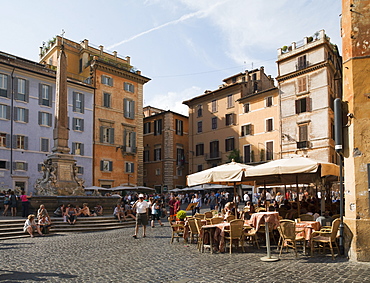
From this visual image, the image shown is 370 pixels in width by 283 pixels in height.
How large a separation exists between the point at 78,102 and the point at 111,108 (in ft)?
12.8

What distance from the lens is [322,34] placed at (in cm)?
3288

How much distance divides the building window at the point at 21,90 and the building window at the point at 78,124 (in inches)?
194

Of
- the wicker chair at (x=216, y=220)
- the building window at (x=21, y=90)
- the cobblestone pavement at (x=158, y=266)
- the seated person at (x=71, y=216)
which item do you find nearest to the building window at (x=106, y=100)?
the building window at (x=21, y=90)

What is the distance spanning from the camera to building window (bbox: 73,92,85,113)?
36.2 meters

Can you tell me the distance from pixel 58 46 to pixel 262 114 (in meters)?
22.0

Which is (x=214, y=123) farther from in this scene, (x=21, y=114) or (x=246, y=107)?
(x=21, y=114)

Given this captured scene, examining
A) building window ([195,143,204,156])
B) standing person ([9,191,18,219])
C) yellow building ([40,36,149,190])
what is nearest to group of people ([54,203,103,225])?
standing person ([9,191,18,219])

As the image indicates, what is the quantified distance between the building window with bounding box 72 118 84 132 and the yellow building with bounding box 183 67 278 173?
1418 centimetres

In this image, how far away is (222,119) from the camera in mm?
42375

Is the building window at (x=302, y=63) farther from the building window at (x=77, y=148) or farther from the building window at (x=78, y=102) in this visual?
the building window at (x=77, y=148)

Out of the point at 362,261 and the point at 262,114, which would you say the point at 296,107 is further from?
the point at 362,261

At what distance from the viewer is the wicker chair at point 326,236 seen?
→ 8211 mm

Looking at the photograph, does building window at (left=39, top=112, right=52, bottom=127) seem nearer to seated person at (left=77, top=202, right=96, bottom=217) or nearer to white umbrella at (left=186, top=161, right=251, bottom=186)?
seated person at (left=77, top=202, right=96, bottom=217)

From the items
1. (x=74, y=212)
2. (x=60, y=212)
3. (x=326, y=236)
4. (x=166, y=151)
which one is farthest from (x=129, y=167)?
(x=326, y=236)
